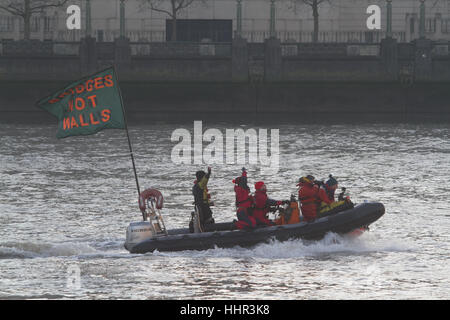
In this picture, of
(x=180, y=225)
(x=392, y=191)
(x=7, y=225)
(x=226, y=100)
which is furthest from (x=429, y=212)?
(x=226, y=100)

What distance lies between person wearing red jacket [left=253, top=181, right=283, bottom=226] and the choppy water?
579 millimetres

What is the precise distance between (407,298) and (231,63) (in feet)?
118

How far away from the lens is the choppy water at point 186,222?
59.1ft

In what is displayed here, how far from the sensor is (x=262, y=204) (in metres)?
20.3

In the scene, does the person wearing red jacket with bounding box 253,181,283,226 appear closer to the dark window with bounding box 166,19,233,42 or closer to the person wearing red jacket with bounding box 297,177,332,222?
the person wearing red jacket with bounding box 297,177,332,222

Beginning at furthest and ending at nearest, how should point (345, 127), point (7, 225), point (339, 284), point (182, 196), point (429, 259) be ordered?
1. point (345, 127)
2. point (182, 196)
3. point (7, 225)
4. point (429, 259)
5. point (339, 284)

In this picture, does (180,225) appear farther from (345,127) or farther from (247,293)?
(345,127)

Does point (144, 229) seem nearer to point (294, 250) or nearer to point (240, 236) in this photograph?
point (240, 236)

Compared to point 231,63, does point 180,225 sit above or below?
below

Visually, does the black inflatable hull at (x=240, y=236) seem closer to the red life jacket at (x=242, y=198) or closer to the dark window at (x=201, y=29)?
the red life jacket at (x=242, y=198)

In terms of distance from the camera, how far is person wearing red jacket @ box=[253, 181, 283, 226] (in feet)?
66.2

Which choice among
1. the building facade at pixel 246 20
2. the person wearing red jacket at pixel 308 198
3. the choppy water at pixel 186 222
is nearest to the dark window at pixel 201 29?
the building facade at pixel 246 20

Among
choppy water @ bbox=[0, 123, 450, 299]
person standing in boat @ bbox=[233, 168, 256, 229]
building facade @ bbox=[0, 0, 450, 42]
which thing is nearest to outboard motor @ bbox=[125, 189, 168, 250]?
choppy water @ bbox=[0, 123, 450, 299]
